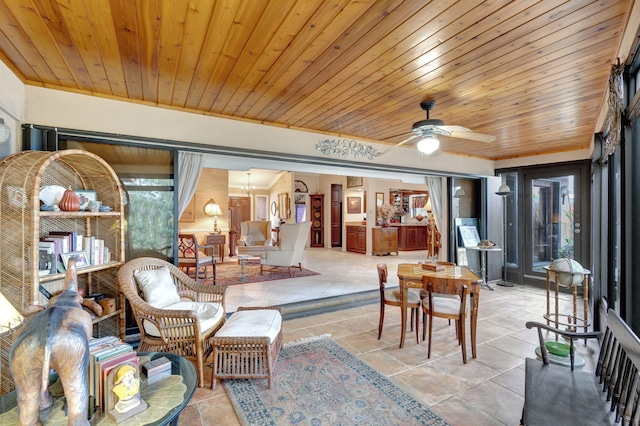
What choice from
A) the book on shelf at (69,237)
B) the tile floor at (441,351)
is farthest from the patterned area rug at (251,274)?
the book on shelf at (69,237)

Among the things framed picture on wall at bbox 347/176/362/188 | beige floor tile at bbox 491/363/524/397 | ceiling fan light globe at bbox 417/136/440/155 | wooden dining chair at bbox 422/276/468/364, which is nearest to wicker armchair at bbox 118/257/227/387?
wooden dining chair at bbox 422/276/468/364

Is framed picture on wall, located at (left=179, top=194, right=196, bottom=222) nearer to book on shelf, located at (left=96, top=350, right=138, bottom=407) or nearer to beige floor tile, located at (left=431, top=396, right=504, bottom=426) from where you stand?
book on shelf, located at (left=96, top=350, right=138, bottom=407)

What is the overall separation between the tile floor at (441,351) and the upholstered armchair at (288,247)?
0.97 m

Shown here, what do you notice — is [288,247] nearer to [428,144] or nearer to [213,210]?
[213,210]

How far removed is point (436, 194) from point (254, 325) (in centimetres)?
470

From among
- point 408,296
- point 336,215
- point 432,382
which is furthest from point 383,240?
point 432,382

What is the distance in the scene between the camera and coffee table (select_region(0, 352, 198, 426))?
1.33m

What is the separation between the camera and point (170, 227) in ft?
11.1

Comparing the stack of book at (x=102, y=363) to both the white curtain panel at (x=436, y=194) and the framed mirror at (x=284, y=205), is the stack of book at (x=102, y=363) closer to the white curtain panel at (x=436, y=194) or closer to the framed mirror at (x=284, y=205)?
the white curtain panel at (x=436, y=194)

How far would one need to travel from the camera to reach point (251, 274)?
662 cm

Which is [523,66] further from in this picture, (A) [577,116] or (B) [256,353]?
(B) [256,353]

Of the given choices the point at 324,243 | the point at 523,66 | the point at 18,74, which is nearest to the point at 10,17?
the point at 18,74

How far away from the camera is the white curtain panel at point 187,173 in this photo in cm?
352

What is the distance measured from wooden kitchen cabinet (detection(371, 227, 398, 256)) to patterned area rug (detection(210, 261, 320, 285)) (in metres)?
3.13
